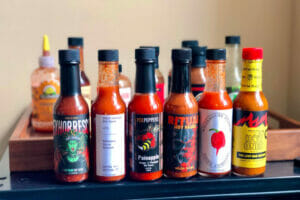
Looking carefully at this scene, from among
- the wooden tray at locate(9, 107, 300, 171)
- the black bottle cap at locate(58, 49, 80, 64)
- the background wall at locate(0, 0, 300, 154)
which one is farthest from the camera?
the background wall at locate(0, 0, 300, 154)

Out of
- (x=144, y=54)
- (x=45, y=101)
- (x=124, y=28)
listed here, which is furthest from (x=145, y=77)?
(x=124, y=28)

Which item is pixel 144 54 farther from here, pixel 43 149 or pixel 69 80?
pixel 43 149

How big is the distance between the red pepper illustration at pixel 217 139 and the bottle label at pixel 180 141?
4 cm

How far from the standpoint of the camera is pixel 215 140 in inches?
29.4

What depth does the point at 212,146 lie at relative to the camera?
75cm

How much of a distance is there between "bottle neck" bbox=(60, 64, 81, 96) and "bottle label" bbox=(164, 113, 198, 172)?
0.19 meters

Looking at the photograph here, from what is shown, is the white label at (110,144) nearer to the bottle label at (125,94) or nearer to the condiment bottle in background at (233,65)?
the bottle label at (125,94)

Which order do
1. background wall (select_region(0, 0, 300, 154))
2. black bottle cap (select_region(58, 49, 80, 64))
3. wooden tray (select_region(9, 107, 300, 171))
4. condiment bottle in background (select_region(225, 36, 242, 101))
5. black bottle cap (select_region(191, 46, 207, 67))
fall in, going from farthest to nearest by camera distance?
background wall (select_region(0, 0, 300, 154)) → condiment bottle in background (select_region(225, 36, 242, 101)) → black bottle cap (select_region(191, 46, 207, 67)) → wooden tray (select_region(9, 107, 300, 171)) → black bottle cap (select_region(58, 49, 80, 64))

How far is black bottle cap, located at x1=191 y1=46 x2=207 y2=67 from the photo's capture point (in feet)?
2.94

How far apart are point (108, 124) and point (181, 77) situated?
0.17m

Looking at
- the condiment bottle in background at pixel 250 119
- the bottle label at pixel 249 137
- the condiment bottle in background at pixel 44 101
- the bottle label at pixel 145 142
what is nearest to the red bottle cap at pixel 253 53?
the condiment bottle in background at pixel 250 119

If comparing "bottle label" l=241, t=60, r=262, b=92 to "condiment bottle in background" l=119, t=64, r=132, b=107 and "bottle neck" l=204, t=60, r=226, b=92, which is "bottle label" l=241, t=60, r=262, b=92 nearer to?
"bottle neck" l=204, t=60, r=226, b=92

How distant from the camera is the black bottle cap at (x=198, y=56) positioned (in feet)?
2.94

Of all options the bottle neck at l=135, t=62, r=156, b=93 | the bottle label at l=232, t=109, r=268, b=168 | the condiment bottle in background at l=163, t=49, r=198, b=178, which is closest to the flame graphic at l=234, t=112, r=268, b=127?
the bottle label at l=232, t=109, r=268, b=168
